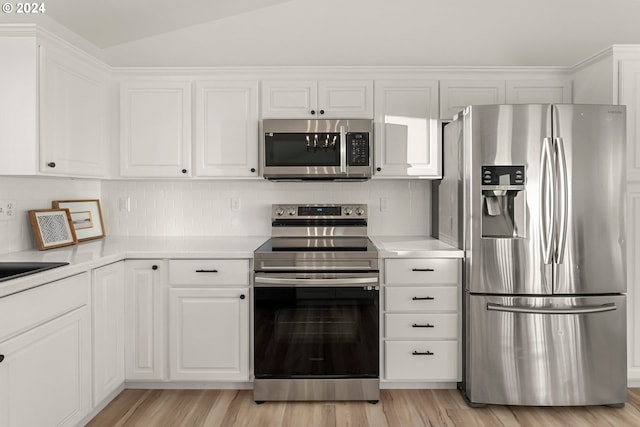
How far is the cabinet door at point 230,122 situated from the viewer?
3.19 metres

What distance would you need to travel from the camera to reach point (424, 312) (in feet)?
9.25

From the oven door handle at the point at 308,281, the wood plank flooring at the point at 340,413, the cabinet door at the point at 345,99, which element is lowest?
the wood plank flooring at the point at 340,413

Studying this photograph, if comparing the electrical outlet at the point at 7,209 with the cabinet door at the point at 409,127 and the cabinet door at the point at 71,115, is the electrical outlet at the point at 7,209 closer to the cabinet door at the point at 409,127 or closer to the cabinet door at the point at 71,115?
the cabinet door at the point at 71,115

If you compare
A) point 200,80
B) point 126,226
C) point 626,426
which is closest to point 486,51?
point 200,80

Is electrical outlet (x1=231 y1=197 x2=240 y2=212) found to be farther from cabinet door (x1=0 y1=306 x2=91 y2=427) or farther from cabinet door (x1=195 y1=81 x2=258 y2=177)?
cabinet door (x1=0 y1=306 x2=91 y2=427)

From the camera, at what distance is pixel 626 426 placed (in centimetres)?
→ 245

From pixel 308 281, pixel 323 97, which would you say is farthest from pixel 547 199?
pixel 323 97

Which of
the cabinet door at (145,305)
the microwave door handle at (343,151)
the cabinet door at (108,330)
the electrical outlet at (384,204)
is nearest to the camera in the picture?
the cabinet door at (108,330)

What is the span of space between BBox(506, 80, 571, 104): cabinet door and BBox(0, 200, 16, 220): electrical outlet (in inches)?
128

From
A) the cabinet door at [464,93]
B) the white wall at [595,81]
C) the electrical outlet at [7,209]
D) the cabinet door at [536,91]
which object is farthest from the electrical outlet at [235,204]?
the white wall at [595,81]

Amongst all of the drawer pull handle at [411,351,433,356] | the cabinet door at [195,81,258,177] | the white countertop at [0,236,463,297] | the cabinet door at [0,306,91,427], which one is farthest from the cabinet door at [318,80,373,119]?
the cabinet door at [0,306,91,427]

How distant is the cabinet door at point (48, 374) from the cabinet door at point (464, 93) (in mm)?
2595

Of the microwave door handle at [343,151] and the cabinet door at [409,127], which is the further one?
the cabinet door at [409,127]

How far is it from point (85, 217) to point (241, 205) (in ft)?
3.65
